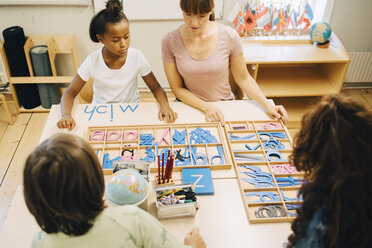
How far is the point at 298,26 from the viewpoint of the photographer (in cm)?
290

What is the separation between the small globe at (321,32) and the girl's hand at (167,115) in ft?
5.41

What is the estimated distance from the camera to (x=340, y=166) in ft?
2.28

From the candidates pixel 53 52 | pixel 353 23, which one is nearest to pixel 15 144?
pixel 53 52

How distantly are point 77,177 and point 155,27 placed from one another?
97.5 inches

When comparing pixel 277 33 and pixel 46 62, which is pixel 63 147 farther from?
pixel 277 33

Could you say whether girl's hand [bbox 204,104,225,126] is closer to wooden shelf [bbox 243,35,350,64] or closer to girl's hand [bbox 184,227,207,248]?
girl's hand [bbox 184,227,207,248]

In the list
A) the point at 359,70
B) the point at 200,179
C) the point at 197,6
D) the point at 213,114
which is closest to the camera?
the point at 200,179

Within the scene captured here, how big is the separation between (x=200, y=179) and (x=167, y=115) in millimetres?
481

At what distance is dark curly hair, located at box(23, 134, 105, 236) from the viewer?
681mm

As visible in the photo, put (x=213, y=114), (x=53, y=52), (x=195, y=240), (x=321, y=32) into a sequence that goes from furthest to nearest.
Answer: (x=53, y=52) → (x=321, y=32) → (x=213, y=114) → (x=195, y=240)

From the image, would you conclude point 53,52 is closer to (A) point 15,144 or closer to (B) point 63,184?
(A) point 15,144

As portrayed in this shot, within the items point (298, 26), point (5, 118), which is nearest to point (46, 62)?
point (5, 118)

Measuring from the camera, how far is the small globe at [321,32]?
2578mm

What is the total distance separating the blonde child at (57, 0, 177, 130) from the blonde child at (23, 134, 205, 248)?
32.7 inches
